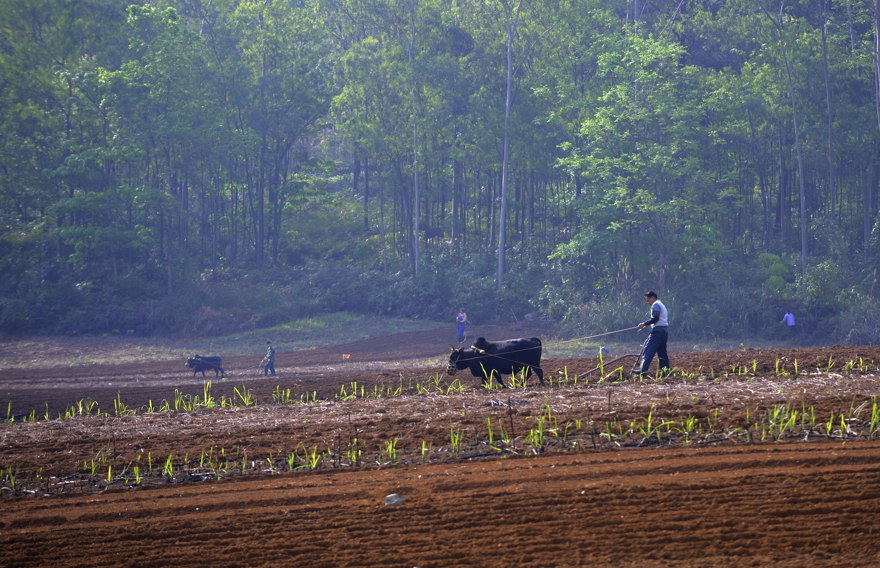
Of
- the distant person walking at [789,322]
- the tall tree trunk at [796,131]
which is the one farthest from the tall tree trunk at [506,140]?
the distant person walking at [789,322]

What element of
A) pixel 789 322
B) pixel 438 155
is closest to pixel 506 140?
pixel 438 155

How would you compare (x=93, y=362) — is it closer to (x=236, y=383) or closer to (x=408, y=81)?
(x=236, y=383)

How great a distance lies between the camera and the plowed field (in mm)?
7746

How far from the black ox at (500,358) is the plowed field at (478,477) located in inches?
39.9

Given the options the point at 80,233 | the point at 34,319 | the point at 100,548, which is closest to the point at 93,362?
the point at 34,319

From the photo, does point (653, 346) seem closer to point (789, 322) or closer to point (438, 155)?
point (789, 322)

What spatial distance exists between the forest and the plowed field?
20629 mm

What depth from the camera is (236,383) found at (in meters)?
21.6

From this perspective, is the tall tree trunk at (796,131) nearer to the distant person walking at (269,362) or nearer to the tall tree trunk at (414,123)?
the tall tree trunk at (414,123)

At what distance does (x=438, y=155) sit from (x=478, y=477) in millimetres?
37233

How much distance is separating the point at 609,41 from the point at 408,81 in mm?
11130

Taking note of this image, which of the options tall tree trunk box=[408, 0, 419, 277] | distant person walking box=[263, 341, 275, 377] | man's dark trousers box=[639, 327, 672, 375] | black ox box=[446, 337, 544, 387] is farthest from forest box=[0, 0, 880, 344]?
man's dark trousers box=[639, 327, 672, 375]

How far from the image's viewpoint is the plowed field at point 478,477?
7746 millimetres

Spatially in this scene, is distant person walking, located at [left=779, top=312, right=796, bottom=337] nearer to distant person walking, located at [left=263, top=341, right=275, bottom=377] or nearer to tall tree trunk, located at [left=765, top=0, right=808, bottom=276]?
tall tree trunk, located at [left=765, top=0, right=808, bottom=276]
